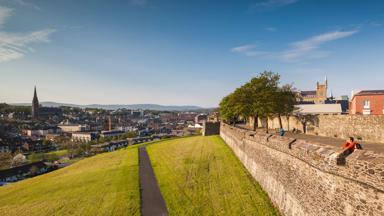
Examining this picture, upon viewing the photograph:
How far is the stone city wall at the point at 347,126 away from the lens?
22.3m

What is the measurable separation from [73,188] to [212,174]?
50.2 ft

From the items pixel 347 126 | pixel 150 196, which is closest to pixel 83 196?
pixel 150 196

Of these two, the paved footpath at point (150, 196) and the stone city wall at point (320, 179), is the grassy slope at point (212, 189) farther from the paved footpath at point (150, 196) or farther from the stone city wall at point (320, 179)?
the stone city wall at point (320, 179)

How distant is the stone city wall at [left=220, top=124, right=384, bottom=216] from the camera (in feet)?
A: 26.6

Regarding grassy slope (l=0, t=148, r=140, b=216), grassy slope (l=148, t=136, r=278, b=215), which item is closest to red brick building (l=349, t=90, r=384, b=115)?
grassy slope (l=148, t=136, r=278, b=215)

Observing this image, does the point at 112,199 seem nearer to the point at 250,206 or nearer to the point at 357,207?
the point at 250,206

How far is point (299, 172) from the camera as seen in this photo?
13.2 metres

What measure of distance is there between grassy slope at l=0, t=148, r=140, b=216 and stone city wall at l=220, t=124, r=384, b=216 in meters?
10.1

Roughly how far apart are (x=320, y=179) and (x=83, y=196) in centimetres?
2168

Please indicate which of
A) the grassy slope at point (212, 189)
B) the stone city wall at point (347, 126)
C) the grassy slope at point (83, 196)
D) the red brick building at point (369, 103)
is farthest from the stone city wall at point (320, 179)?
the red brick building at point (369, 103)

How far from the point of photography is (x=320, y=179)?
1097cm

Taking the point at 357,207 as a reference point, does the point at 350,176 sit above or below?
above

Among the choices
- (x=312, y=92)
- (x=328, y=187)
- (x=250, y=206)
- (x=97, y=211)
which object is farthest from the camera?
(x=312, y=92)

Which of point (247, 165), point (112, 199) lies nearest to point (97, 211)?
point (112, 199)
